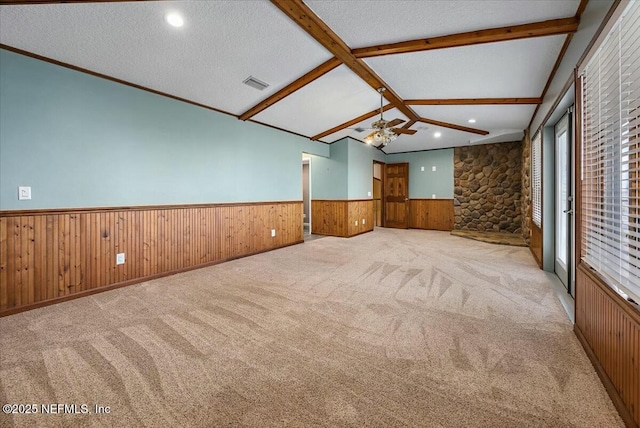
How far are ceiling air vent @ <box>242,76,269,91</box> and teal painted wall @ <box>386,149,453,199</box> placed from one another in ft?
20.6

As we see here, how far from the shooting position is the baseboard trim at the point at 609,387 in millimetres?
1277

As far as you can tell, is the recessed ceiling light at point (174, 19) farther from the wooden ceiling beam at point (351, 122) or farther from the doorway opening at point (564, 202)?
the doorway opening at point (564, 202)

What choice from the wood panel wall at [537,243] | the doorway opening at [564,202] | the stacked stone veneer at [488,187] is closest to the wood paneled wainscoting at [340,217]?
the stacked stone veneer at [488,187]

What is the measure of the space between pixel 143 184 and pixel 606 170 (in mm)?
4556

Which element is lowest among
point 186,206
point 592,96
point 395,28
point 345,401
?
point 345,401

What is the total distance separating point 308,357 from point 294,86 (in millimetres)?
3577

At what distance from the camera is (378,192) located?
9500 millimetres

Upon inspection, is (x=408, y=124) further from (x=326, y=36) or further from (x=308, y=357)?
(x=308, y=357)

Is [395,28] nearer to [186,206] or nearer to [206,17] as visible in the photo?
[206,17]

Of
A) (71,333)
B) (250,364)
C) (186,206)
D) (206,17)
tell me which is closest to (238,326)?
(250,364)

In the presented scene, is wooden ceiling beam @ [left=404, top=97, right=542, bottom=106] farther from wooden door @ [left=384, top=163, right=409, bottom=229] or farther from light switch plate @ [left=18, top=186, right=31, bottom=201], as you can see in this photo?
light switch plate @ [left=18, top=186, right=31, bottom=201]

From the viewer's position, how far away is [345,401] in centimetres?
147

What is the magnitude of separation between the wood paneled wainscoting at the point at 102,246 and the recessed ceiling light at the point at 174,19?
2.22 m

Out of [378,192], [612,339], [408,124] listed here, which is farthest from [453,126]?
[612,339]
